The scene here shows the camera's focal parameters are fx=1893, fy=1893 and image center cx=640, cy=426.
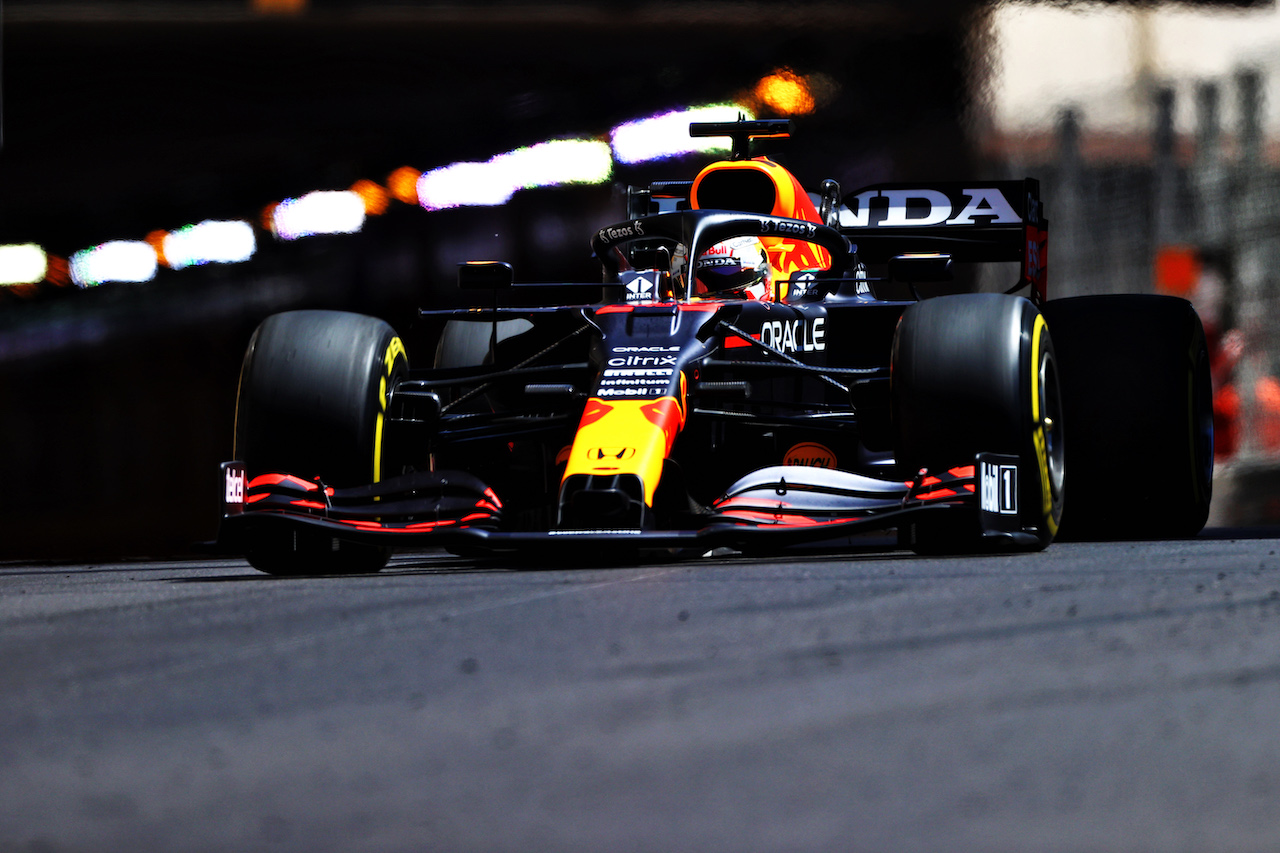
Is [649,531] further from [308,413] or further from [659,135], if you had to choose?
[659,135]

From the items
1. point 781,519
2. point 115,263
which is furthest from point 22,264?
point 781,519

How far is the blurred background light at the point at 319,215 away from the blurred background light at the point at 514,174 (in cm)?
47

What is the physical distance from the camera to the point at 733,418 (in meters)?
6.84

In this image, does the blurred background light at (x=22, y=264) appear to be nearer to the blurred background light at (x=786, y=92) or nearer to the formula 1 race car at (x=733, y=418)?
the formula 1 race car at (x=733, y=418)

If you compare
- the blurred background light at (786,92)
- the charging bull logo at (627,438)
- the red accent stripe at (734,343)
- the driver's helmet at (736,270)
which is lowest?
the charging bull logo at (627,438)

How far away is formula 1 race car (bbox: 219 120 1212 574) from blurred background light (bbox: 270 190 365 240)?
13.0ft

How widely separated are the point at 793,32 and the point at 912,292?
4822 mm

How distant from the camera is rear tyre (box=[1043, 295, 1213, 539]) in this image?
26.8 feet

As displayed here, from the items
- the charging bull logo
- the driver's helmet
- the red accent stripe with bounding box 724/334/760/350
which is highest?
the driver's helmet

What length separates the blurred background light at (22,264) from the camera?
1145cm

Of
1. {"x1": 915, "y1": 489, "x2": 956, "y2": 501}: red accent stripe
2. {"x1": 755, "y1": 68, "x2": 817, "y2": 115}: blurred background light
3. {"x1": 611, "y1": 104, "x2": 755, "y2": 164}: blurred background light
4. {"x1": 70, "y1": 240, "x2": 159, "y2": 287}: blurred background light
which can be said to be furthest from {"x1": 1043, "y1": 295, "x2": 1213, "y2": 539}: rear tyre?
{"x1": 70, "y1": 240, "x2": 159, "y2": 287}: blurred background light

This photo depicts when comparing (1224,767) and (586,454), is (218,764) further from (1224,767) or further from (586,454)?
(586,454)

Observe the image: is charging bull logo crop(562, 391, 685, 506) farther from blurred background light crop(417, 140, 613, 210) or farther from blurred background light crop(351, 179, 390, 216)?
blurred background light crop(417, 140, 613, 210)

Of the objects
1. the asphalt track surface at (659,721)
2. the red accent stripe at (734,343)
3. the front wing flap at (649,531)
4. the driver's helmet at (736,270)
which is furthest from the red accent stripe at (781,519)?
the driver's helmet at (736,270)
